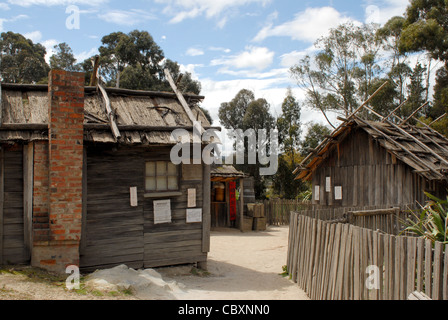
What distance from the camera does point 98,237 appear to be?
317 inches

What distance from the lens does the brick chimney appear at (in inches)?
270

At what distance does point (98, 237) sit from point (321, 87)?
28.9 meters

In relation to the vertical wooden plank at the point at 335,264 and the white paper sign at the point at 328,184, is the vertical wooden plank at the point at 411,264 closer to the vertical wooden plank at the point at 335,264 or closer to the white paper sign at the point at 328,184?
the vertical wooden plank at the point at 335,264

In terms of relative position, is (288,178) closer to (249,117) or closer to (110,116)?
(249,117)

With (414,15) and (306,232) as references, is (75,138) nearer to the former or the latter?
(306,232)

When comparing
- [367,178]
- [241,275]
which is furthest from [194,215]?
[367,178]

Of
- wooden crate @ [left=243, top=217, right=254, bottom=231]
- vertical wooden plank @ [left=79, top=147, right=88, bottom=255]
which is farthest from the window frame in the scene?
wooden crate @ [left=243, top=217, right=254, bottom=231]

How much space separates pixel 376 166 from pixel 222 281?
6769 mm

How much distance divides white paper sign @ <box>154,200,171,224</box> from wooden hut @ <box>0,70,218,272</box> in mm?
22

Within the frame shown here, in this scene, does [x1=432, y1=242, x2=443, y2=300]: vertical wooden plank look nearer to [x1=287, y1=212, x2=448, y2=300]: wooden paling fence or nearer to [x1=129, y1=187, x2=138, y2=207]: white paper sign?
[x1=287, y1=212, x2=448, y2=300]: wooden paling fence

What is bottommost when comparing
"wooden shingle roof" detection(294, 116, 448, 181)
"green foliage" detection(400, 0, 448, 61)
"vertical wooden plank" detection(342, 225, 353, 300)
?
"vertical wooden plank" detection(342, 225, 353, 300)

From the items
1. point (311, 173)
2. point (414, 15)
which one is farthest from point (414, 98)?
point (311, 173)

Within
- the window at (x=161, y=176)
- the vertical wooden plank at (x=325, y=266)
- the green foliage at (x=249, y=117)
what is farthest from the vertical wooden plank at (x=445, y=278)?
the green foliage at (x=249, y=117)

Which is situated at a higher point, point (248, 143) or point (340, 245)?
point (248, 143)
